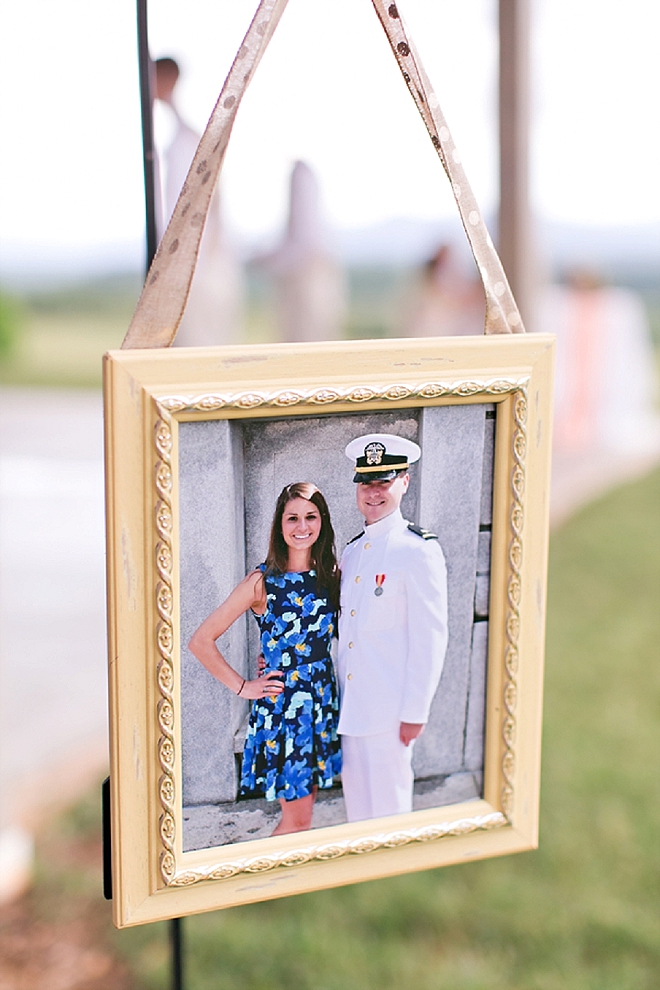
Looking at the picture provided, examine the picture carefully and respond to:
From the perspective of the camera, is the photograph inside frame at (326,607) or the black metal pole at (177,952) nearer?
the photograph inside frame at (326,607)

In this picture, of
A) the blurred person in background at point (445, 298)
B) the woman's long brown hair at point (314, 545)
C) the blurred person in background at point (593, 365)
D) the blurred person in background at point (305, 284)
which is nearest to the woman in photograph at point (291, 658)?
the woman's long brown hair at point (314, 545)

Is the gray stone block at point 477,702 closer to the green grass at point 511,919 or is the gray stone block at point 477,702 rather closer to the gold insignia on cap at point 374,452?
the gold insignia on cap at point 374,452

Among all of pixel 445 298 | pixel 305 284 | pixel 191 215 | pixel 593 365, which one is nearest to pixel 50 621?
pixel 305 284

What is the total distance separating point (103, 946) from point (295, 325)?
234cm

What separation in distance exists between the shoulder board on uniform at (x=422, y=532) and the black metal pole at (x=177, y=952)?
1.06 feet

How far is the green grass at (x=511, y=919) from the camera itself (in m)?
1.39

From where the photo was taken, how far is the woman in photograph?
0.57 meters

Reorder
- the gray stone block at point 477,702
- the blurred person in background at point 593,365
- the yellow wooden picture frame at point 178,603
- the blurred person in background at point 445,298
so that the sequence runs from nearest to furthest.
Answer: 1. the yellow wooden picture frame at point 178,603
2. the gray stone block at point 477,702
3. the blurred person in background at point 445,298
4. the blurred person in background at point 593,365

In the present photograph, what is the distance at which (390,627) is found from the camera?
60cm

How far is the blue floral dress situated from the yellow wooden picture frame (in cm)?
4

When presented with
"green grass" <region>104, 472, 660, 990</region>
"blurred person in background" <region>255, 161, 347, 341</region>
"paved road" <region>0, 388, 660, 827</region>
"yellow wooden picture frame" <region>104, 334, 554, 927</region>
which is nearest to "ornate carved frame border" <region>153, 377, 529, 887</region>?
"yellow wooden picture frame" <region>104, 334, 554, 927</region>

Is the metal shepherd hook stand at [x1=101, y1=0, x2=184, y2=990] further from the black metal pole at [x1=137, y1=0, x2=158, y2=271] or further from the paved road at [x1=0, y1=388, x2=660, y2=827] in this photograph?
the paved road at [x1=0, y1=388, x2=660, y2=827]

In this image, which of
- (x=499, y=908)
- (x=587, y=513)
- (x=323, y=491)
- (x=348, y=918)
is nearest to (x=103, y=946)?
(x=348, y=918)

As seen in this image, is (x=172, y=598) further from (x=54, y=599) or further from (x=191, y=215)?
(x=54, y=599)
